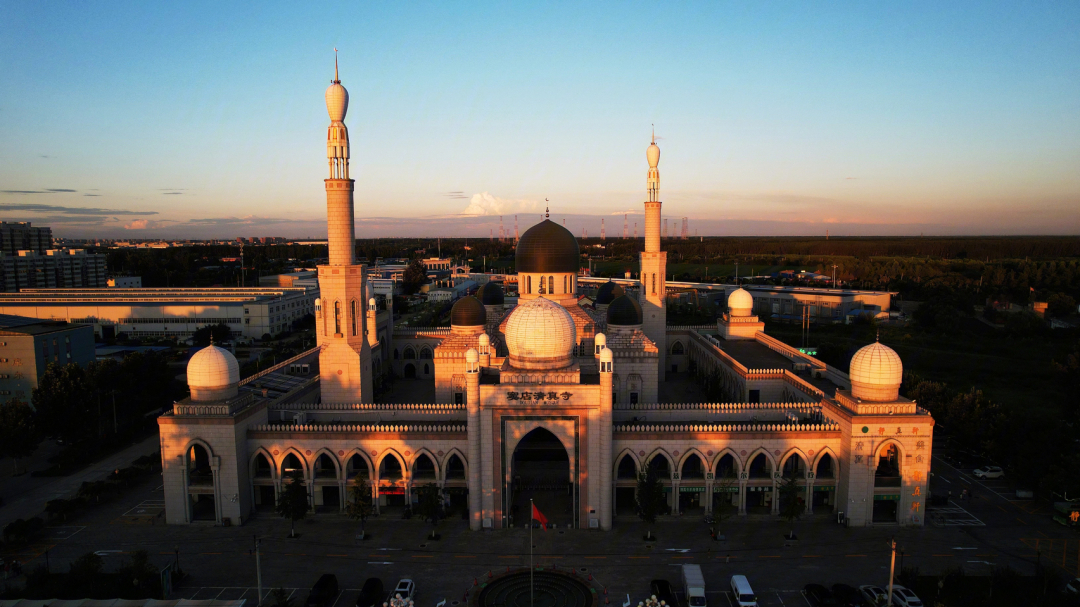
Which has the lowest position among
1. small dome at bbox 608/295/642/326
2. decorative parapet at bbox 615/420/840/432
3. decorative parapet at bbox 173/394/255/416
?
decorative parapet at bbox 615/420/840/432

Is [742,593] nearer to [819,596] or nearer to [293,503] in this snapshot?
[819,596]

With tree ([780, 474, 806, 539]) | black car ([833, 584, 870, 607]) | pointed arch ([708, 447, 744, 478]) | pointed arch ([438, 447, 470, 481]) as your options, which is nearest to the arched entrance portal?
pointed arch ([438, 447, 470, 481])

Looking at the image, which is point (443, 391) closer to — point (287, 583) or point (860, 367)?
point (287, 583)

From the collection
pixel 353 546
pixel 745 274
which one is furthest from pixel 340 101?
pixel 745 274

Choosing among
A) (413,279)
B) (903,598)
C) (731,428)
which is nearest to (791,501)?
(731,428)

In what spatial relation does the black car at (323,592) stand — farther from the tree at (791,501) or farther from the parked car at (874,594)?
the parked car at (874,594)

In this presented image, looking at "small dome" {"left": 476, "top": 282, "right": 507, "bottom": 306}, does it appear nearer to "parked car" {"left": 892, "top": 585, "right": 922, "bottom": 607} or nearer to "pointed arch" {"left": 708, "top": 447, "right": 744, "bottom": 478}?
"pointed arch" {"left": 708, "top": 447, "right": 744, "bottom": 478}
